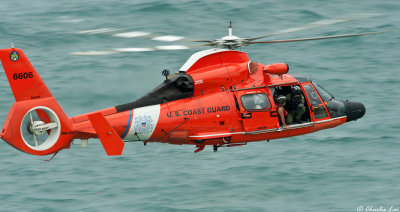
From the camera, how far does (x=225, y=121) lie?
47.8ft

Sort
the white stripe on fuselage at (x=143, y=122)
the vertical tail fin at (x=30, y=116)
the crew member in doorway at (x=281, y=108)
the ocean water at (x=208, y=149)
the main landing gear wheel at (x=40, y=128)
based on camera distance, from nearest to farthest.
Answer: the vertical tail fin at (x=30, y=116) < the main landing gear wheel at (x=40, y=128) < the white stripe on fuselage at (x=143, y=122) < the crew member in doorway at (x=281, y=108) < the ocean water at (x=208, y=149)

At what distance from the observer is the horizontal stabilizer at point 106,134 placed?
13.0 m

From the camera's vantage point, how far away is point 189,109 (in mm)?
14250

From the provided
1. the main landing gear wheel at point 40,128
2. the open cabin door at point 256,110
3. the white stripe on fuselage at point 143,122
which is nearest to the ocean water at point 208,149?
the white stripe on fuselage at point 143,122

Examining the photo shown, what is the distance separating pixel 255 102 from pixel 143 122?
2.73 metres

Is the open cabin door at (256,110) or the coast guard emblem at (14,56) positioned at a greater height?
the coast guard emblem at (14,56)

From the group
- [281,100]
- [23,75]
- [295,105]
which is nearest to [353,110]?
[295,105]

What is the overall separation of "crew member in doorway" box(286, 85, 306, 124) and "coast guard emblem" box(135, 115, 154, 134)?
141 inches

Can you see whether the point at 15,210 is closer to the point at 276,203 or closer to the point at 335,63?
the point at 276,203

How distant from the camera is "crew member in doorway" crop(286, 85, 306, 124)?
15.5 meters

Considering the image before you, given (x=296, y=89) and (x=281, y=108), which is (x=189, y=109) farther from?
(x=296, y=89)

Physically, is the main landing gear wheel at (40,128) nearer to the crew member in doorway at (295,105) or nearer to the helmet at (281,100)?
the helmet at (281,100)

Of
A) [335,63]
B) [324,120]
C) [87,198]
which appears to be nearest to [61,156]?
[87,198]

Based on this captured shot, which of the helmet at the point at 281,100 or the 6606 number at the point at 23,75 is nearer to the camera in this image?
the 6606 number at the point at 23,75
